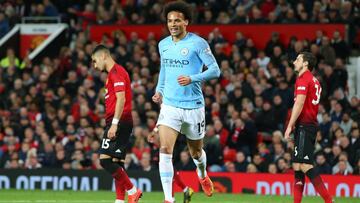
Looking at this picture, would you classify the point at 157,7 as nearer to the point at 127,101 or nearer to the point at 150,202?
the point at 150,202

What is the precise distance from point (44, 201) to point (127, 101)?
3871mm

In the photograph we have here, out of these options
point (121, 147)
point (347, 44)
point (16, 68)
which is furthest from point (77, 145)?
point (121, 147)

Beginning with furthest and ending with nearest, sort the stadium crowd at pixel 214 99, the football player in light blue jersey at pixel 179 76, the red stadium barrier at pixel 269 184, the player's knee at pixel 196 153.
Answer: the stadium crowd at pixel 214 99 → the red stadium barrier at pixel 269 184 → the player's knee at pixel 196 153 → the football player in light blue jersey at pixel 179 76

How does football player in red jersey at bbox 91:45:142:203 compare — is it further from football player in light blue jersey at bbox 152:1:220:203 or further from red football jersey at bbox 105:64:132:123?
football player in light blue jersey at bbox 152:1:220:203

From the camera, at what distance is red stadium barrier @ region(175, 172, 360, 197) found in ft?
62.2

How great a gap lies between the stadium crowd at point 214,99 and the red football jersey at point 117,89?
692 centimetres

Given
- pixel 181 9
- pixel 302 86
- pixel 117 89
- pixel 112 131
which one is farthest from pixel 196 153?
pixel 181 9

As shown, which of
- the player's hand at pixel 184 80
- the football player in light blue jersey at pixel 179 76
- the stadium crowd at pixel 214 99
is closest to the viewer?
the player's hand at pixel 184 80

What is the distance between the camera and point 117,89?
42.9 ft

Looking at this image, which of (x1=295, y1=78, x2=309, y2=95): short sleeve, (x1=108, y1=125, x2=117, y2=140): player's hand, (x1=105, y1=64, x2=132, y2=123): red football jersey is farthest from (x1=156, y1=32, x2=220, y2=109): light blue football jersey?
(x1=295, y1=78, x2=309, y2=95): short sleeve

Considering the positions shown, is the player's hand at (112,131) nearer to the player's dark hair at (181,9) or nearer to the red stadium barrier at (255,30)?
the player's dark hair at (181,9)

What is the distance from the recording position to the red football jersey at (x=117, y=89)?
13141 mm

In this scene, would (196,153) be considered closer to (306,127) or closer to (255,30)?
(306,127)

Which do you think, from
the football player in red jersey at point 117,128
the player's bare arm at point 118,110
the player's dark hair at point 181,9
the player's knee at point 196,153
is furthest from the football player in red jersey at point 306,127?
the player's bare arm at point 118,110
